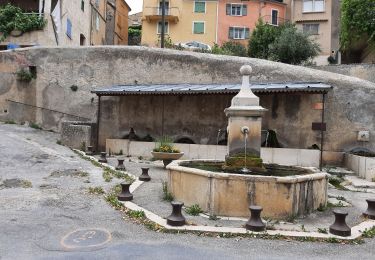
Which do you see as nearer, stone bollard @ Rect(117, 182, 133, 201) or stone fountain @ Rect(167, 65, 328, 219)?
stone fountain @ Rect(167, 65, 328, 219)

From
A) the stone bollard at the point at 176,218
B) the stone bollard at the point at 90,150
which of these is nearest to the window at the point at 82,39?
the stone bollard at the point at 90,150

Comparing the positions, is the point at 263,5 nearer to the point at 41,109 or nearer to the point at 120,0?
the point at 120,0

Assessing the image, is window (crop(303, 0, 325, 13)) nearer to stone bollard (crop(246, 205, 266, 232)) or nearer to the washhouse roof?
the washhouse roof

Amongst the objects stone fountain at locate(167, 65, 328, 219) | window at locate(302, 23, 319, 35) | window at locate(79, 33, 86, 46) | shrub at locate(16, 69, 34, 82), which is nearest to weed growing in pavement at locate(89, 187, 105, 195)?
stone fountain at locate(167, 65, 328, 219)

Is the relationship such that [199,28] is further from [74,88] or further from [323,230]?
[323,230]

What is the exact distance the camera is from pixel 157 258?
18.2 ft

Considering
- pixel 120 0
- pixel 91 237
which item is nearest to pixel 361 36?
pixel 91 237

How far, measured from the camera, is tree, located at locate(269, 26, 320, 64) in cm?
2958

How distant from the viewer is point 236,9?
41.6 metres

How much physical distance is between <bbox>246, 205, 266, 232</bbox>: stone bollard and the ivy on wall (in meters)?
24.9

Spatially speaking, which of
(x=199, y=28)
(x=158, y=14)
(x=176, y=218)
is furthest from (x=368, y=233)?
(x=158, y=14)

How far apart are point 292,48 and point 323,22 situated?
13.5 meters

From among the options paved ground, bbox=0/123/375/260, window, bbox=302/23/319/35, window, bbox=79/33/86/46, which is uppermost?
window, bbox=302/23/319/35

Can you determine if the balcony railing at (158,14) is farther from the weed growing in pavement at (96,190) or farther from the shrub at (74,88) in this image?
the weed growing in pavement at (96,190)
